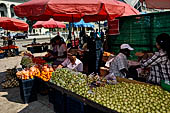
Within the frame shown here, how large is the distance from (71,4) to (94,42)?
4989mm

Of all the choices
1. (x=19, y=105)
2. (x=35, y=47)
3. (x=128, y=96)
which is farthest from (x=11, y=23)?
(x=128, y=96)

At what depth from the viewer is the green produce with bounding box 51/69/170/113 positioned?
2.73m

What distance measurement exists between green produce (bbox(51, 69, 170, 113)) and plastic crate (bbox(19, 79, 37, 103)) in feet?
6.48

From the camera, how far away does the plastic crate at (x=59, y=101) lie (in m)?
4.16

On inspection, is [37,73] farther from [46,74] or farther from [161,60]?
[161,60]

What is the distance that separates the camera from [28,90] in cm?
536

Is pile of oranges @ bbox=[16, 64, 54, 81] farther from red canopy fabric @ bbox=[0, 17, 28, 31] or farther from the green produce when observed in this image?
red canopy fabric @ bbox=[0, 17, 28, 31]

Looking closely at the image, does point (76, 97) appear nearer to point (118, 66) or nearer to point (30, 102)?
point (118, 66)

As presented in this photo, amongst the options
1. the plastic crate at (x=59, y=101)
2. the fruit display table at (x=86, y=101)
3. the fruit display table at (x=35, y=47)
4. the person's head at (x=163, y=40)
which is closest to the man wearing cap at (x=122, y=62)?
the person's head at (x=163, y=40)

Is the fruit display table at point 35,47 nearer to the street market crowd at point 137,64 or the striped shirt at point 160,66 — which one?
the street market crowd at point 137,64

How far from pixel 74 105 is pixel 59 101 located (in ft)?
2.56

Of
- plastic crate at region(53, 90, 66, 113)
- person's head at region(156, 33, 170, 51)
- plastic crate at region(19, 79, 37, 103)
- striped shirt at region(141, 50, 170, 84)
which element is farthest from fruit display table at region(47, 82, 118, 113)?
person's head at region(156, 33, 170, 51)

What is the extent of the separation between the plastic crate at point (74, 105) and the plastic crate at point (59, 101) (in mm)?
202

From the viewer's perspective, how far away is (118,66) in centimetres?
424
